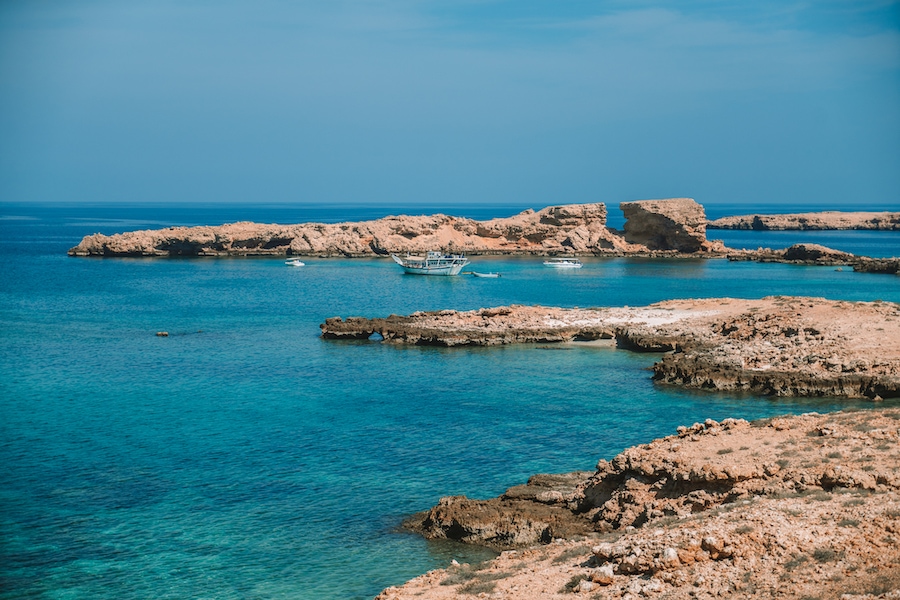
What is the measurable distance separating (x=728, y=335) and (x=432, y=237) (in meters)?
58.7

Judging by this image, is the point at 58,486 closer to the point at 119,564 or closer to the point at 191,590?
the point at 119,564

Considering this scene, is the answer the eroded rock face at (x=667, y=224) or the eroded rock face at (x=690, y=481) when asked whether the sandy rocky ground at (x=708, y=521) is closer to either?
the eroded rock face at (x=690, y=481)

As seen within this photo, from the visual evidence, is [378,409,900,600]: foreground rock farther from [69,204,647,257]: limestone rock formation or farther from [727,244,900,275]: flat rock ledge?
[69,204,647,257]: limestone rock formation

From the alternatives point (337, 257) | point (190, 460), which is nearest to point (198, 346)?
point (190, 460)

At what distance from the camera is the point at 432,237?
3644 inches

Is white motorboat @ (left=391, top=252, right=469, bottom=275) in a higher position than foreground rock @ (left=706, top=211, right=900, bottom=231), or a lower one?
lower

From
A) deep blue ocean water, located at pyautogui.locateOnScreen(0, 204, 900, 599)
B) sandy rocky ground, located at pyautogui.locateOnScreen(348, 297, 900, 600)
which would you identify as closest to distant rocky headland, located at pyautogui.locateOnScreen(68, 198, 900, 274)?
deep blue ocean water, located at pyautogui.locateOnScreen(0, 204, 900, 599)

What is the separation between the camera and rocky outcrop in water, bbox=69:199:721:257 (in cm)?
9119

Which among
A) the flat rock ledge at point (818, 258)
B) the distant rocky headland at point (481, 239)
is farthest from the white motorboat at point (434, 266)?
the flat rock ledge at point (818, 258)

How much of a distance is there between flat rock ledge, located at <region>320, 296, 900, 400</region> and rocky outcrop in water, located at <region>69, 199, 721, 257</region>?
166ft

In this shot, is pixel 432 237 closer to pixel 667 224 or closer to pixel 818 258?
pixel 667 224

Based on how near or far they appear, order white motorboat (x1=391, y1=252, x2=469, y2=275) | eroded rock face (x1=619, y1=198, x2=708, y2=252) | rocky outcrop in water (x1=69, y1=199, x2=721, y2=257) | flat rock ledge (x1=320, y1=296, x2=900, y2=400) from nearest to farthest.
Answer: flat rock ledge (x1=320, y1=296, x2=900, y2=400) < white motorboat (x1=391, y1=252, x2=469, y2=275) < rocky outcrop in water (x1=69, y1=199, x2=721, y2=257) < eroded rock face (x1=619, y1=198, x2=708, y2=252)

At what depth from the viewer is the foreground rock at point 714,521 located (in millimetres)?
10219

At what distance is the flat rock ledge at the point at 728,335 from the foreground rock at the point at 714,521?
37.3ft
